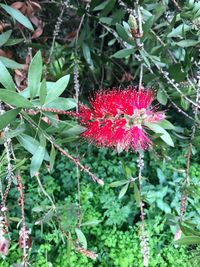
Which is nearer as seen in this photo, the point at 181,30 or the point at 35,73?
the point at 35,73

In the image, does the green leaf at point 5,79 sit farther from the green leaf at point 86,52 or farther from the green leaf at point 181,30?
the green leaf at point 86,52

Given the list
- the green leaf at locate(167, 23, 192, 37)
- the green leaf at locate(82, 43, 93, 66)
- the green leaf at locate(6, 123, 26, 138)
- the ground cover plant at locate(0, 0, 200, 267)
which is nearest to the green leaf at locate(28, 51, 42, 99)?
the ground cover plant at locate(0, 0, 200, 267)

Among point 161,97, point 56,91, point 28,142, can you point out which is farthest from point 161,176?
point 56,91

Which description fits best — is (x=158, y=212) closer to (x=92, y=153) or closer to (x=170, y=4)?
(x=92, y=153)

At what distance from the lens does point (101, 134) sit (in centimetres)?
87

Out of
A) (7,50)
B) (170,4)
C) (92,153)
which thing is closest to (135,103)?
(7,50)

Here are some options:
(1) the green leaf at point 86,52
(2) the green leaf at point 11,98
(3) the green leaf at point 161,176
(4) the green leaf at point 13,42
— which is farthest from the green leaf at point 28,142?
(3) the green leaf at point 161,176

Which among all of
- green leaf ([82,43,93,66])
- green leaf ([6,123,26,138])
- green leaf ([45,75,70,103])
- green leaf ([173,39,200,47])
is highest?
green leaf ([45,75,70,103])

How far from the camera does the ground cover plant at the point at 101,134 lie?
0.96 metres

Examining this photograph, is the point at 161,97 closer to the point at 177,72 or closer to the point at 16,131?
the point at 177,72

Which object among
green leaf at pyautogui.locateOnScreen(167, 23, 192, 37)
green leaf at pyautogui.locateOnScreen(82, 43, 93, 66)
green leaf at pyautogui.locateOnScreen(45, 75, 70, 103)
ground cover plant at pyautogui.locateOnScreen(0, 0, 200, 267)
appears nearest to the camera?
green leaf at pyautogui.locateOnScreen(45, 75, 70, 103)

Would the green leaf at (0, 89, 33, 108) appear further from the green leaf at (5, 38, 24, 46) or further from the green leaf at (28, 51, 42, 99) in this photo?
the green leaf at (5, 38, 24, 46)

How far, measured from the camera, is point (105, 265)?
170cm

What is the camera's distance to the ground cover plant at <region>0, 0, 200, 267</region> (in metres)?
0.96
